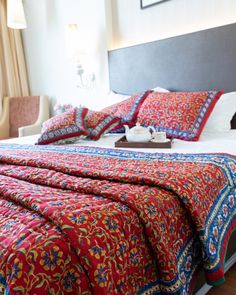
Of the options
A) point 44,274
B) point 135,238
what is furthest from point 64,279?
point 135,238

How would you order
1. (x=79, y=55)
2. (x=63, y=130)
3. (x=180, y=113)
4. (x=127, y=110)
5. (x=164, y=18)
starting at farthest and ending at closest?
1. (x=79, y=55)
2. (x=164, y=18)
3. (x=127, y=110)
4. (x=63, y=130)
5. (x=180, y=113)

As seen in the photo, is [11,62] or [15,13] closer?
[15,13]

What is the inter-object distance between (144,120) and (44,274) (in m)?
1.55

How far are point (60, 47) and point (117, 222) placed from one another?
10.1ft

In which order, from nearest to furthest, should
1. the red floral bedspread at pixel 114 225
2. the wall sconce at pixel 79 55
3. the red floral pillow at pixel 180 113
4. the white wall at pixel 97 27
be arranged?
1. the red floral bedspread at pixel 114 225
2. the red floral pillow at pixel 180 113
3. the white wall at pixel 97 27
4. the wall sconce at pixel 79 55

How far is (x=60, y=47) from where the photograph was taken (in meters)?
3.38

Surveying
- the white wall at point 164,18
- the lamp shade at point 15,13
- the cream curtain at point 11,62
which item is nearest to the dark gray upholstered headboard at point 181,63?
the white wall at point 164,18

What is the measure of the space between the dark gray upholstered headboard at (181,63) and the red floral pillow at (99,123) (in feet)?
2.14

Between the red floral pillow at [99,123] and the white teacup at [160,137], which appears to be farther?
the red floral pillow at [99,123]

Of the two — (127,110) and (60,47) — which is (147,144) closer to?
(127,110)

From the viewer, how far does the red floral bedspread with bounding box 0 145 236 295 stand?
2.11ft

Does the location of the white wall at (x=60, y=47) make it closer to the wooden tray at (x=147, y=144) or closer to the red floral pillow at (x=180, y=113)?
the red floral pillow at (x=180, y=113)

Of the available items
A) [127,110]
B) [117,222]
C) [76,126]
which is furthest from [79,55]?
[117,222]

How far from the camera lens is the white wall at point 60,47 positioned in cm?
296
